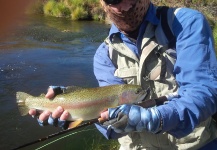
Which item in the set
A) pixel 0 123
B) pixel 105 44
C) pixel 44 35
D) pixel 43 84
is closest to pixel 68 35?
pixel 44 35

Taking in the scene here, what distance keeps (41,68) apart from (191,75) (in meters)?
9.56

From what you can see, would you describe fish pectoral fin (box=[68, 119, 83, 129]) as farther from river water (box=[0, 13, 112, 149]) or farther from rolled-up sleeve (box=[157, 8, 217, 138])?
river water (box=[0, 13, 112, 149])

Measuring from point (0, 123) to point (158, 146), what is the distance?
5893mm

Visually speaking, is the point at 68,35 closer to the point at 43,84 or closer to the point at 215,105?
the point at 43,84

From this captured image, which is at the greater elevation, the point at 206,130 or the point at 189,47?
the point at 189,47

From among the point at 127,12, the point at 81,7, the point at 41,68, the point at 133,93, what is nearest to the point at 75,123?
the point at 133,93

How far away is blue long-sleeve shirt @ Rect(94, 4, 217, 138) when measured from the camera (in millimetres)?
2598

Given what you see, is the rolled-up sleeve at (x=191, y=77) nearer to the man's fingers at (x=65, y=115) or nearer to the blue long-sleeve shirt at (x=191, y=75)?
the blue long-sleeve shirt at (x=191, y=75)

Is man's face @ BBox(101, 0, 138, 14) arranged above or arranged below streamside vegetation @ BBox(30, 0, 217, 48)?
above

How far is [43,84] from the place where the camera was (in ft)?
34.1

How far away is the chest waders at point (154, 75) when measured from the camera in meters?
3.17

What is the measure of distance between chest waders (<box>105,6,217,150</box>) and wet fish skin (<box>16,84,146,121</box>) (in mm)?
170

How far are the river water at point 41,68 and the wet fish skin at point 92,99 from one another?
9.89 ft

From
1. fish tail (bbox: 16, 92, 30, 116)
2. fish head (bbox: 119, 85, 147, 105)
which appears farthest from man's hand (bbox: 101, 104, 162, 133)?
fish tail (bbox: 16, 92, 30, 116)
